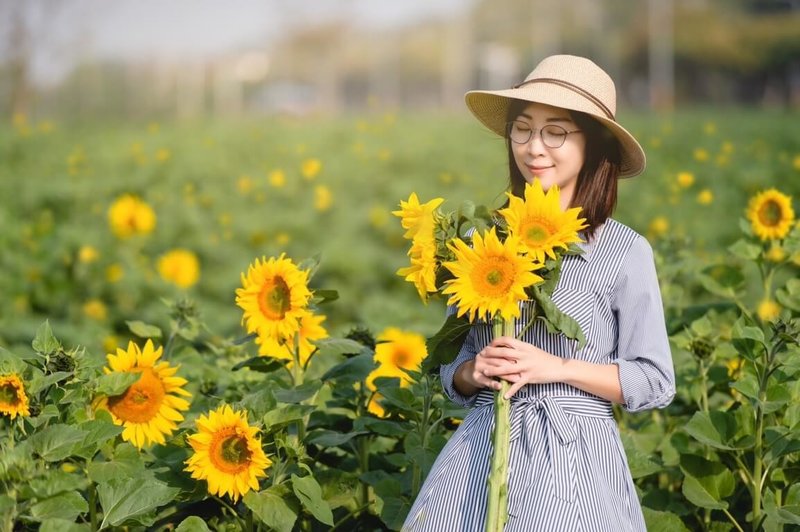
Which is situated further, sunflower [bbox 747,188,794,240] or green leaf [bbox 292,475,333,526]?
sunflower [bbox 747,188,794,240]

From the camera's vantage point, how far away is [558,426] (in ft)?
6.03

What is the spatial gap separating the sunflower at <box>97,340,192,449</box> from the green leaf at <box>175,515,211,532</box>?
21cm

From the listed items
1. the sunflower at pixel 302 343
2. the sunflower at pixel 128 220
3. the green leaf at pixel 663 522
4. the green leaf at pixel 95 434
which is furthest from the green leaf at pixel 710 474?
the sunflower at pixel 128 220

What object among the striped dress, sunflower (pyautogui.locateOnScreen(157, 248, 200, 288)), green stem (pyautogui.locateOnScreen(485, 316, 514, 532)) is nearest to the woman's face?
the striped dress

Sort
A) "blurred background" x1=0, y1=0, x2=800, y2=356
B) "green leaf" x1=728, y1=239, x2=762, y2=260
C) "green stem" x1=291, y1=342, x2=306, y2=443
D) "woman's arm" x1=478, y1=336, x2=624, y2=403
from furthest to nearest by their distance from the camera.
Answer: "blurred background" x1=0, y1=0, x2=800, y2=356, "green leaf" x1=728, y1=239, x2=762, y2=260, "green stem" x1=291, y1=342, x2=306, y2=443, "woman's arm" x1=478, y1=336, x2=624, y2=403

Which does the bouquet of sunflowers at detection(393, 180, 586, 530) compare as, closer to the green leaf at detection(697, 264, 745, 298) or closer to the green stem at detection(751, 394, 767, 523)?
the green stem at detection(751, 394, 767, 523)

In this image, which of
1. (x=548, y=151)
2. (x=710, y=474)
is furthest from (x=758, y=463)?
(x=548, y=151)

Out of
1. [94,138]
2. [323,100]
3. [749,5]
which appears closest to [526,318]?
[94,138]

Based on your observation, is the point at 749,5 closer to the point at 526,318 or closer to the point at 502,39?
the point at 502,39

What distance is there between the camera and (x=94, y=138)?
1159 cm

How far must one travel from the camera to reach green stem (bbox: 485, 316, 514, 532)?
1.73 meters

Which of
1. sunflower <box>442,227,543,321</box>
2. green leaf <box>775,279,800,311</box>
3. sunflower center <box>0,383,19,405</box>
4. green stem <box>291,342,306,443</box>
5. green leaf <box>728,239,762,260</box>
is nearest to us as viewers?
sunflower <box>442,227,543,321</box>

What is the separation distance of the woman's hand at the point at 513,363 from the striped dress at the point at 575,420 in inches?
3.6

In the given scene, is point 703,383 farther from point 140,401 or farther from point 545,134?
point 140,401
